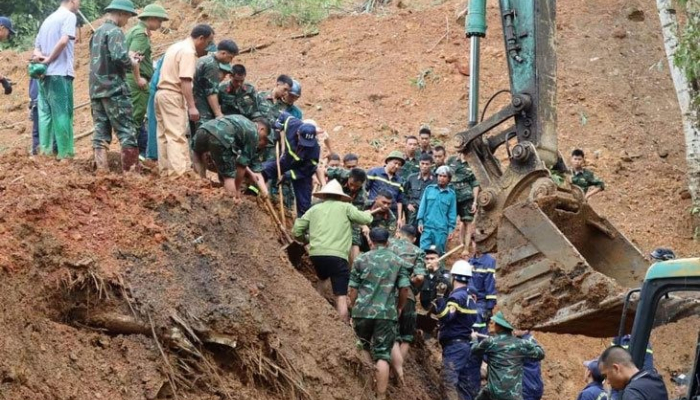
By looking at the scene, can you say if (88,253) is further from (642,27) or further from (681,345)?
(642,27)

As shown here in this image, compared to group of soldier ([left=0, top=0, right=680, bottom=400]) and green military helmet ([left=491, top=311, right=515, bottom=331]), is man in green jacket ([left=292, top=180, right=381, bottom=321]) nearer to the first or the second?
group of soldier ([left=0, top=0, right=680, bottom=400])

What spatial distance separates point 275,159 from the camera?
13516 millimetres

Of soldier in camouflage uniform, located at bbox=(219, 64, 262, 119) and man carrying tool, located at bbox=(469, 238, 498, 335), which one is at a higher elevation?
soldier in camouflage uniform, located at bbox=(219, 64, 262, 119)

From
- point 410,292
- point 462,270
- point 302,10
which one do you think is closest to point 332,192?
point 410,292

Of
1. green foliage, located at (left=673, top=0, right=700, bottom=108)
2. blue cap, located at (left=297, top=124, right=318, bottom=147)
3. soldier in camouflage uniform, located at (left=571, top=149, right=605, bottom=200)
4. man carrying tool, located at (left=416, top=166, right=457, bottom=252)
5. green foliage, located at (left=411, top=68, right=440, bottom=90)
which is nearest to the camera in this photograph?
blue cap, located at (left=297, top=124, right=318, bottom=147)

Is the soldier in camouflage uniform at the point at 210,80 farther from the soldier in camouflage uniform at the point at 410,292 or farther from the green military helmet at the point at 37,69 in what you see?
the soldier in camouflage uniform at the point at 410,292

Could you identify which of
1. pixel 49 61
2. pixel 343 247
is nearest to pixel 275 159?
pixel 343 247

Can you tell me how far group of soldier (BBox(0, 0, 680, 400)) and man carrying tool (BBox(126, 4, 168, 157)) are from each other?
2 centimetres

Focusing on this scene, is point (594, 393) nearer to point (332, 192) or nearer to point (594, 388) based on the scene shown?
point (594, 388)

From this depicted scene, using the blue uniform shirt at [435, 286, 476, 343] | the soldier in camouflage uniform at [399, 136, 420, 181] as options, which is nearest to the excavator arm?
the blue uniform shirt at [435, 286, 476, 343]

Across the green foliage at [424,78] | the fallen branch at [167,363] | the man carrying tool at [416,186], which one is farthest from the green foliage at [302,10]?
the fallen branch at [167,363]

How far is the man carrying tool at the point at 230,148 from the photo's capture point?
12.1m

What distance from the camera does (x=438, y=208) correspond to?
15500 mm

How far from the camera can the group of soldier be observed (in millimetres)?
12297
